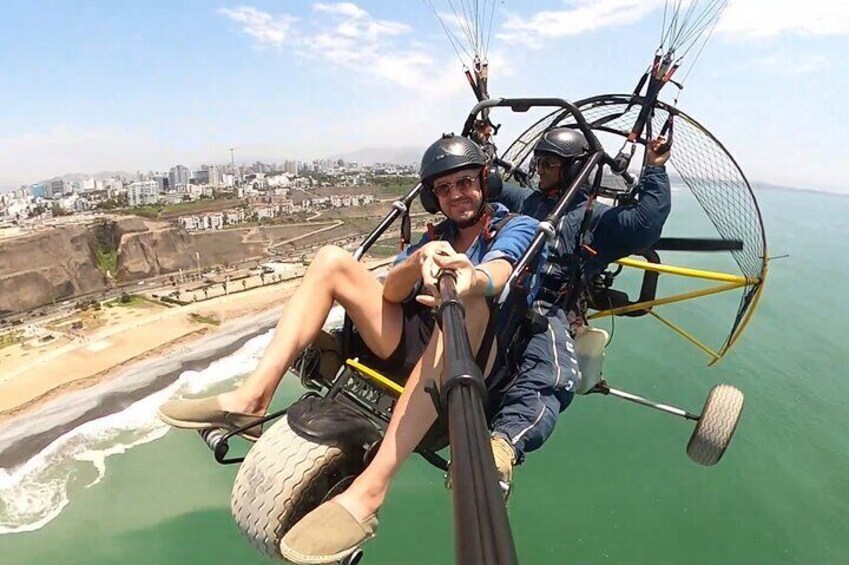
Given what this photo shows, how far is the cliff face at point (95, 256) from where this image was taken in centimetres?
3706

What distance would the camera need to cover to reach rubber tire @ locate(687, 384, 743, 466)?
Result: 13.7 ft

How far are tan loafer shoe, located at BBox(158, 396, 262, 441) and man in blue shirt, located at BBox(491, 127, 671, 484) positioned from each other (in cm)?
110

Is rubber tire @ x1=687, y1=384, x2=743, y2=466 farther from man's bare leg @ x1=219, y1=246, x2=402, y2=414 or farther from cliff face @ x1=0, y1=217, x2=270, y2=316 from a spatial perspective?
cliff face @ x1=0, y1=217, x2=270, y2=316

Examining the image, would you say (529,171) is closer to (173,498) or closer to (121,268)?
(173,498)

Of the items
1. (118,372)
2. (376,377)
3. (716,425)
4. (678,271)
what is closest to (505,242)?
(376,377)

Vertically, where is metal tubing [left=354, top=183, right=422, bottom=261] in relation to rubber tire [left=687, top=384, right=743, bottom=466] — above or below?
above

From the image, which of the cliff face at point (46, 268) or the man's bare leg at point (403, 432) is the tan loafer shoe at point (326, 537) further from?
the cliff face at point (46, 268)

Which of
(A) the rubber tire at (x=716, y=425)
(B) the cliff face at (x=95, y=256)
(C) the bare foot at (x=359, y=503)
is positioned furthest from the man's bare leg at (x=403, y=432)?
(B) the cliff face at (x=95, y=256)

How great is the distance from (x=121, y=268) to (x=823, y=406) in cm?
4276

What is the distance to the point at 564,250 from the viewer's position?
334 cm

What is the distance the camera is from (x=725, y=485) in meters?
18.3

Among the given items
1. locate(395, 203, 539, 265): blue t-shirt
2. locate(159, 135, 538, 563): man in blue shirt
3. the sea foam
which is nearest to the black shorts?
locate(159, 135, 538, 563): man in blue shirt

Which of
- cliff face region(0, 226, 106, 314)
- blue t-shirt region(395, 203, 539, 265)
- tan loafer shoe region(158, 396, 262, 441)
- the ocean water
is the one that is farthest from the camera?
cliff face region(0, 226, 106, 314)

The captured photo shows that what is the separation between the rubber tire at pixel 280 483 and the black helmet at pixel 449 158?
1294mm
